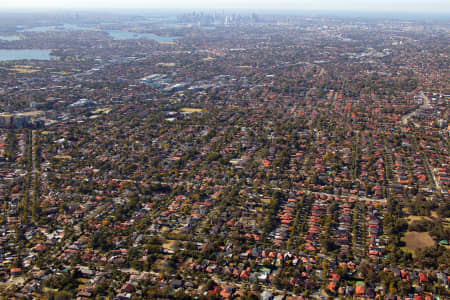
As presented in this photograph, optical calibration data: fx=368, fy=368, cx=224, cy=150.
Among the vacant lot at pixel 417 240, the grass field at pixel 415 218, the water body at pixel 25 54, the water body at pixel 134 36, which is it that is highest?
the water body at pixel 134 36

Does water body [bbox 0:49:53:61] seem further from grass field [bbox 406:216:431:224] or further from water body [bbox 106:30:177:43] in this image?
grass field [bbox 406:216:431:224]

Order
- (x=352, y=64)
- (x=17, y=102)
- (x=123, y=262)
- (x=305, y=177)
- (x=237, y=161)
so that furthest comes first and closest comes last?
(x=352, y=64), (x=17, y=102), (x=237, y=161), (x=305, y=177), (x=123, y=262)

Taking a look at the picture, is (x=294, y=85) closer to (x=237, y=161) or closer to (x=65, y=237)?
(x=237, y=161)

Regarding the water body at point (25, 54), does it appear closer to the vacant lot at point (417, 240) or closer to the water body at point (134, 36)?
the water body at point (134, 36)

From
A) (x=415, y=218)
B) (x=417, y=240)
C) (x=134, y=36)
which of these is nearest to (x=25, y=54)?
(x=134, y=36)

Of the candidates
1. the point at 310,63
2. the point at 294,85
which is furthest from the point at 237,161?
the point at 310,63

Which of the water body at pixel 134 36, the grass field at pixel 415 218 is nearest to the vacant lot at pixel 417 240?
the grass field at pixel 415 218
